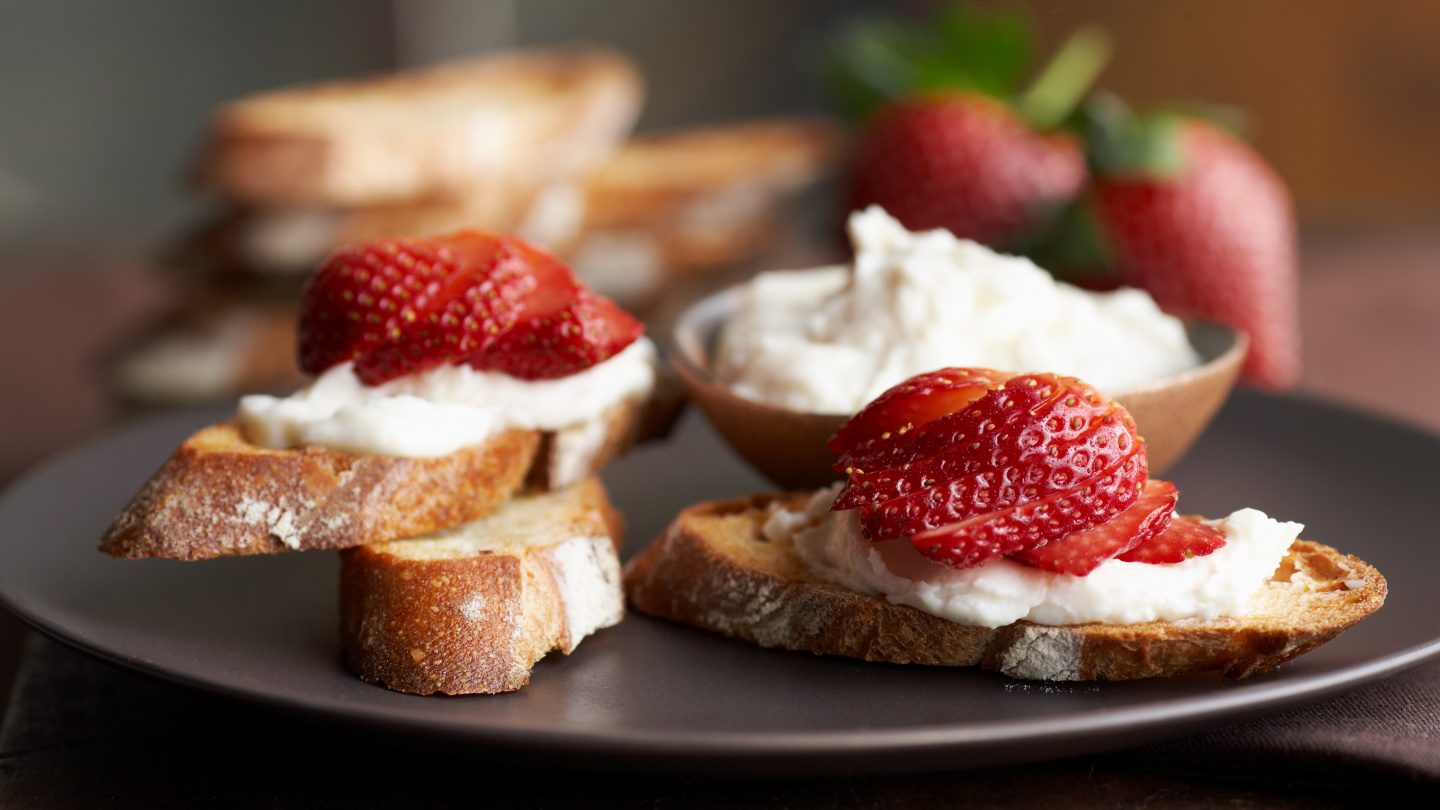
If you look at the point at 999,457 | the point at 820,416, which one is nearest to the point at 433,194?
the point at 820,416

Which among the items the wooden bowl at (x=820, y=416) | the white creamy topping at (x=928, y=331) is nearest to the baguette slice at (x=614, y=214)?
the wooden bowl at (x=820, y=416)

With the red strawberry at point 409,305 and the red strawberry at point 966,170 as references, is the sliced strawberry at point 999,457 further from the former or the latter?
the red strawberry at point 966,170

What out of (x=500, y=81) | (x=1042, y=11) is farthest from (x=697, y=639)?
(x=1042, y=11)

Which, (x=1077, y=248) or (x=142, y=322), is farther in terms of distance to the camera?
(x=142, y=322)

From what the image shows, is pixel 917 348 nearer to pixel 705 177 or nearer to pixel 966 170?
pixel 966 170

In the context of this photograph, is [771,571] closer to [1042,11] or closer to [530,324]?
[530,324]

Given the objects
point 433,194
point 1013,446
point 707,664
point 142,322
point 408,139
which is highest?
point 1013,446

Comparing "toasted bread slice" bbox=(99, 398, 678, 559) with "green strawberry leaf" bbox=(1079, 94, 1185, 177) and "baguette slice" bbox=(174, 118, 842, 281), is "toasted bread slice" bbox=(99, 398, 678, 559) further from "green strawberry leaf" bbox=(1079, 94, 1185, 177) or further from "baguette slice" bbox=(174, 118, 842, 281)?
"baguette slice" bbox=(174, 118, 842, 281)
